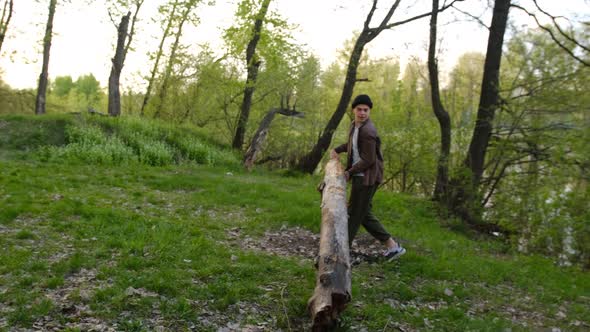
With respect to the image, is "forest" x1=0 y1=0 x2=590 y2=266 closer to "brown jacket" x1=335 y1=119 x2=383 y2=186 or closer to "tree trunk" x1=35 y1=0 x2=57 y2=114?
"tree trunk" x1=35 y1=0 x2=57 y2=114

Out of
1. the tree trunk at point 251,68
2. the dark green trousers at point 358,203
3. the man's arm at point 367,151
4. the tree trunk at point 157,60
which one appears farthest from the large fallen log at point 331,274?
the tree trunk at point 157,60

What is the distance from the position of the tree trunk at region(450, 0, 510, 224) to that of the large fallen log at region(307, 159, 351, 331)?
673 centimetres

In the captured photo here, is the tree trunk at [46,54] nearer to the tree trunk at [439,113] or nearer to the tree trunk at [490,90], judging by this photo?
the tree trunk at [439,113]

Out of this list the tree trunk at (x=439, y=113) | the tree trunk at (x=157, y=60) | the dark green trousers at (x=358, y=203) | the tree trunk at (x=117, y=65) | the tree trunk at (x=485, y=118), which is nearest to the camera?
the dark green trousers at (x=358, y=203)

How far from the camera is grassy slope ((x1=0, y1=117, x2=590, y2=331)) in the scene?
4875mm

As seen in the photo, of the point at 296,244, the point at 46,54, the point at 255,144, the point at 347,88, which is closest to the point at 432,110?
the point at 347,88

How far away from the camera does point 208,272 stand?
5957 millimetres

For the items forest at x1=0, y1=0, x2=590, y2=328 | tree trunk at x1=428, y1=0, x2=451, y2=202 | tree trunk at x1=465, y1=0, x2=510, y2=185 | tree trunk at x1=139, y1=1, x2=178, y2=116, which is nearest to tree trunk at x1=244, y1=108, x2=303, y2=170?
forest at x1=0, y1=0, x2=590, y2=328

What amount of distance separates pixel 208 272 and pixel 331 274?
6.94ft

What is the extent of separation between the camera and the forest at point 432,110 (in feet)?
29.8

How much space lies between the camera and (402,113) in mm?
18078

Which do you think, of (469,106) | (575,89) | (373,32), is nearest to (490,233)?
(575,89)

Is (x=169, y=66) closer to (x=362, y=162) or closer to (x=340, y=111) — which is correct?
(x=340, y=111)

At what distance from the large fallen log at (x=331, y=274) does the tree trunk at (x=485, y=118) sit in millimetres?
6730
